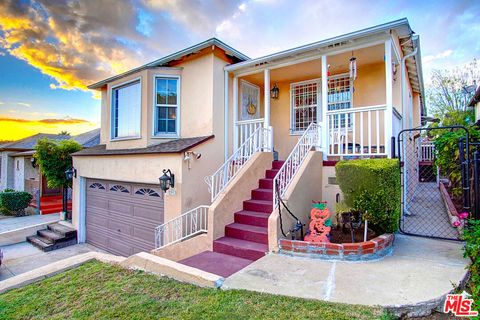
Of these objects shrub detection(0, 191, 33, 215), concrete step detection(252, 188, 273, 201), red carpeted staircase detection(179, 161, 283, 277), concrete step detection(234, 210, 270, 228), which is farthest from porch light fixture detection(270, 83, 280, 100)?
shrub detection(0, 191, 33, 215)

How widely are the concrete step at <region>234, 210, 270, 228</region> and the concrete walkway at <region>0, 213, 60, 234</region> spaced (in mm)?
10531

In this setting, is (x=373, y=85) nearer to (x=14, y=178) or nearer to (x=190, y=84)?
(x=190, y=84)

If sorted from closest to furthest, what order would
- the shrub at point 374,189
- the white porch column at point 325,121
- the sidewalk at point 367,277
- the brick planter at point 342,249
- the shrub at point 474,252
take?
the shrub at point 474,252 → the sidewalk at point 367,277 → the brick planter at point 342,249 → the shrub at point 374,189 → the white porch column at point 325,121

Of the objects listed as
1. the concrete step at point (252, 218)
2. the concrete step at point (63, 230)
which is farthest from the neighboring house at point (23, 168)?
the concrete step at point (252, 218)

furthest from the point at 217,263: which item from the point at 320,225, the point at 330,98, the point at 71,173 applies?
the point at 71,173

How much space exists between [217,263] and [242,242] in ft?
2.47

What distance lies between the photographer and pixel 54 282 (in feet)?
13.7

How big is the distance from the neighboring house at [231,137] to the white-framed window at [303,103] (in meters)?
0.04

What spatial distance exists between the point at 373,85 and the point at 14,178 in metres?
23.0

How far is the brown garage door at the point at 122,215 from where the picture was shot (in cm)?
779

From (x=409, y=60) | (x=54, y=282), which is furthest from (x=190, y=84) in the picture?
(x=409, y=60)

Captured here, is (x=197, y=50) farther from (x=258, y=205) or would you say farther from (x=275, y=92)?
(x=258, y=205)

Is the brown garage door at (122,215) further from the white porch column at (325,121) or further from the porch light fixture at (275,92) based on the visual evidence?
the porch light fixture at (275,92)

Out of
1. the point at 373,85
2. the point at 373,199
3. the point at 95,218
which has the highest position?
the point at 373,85
